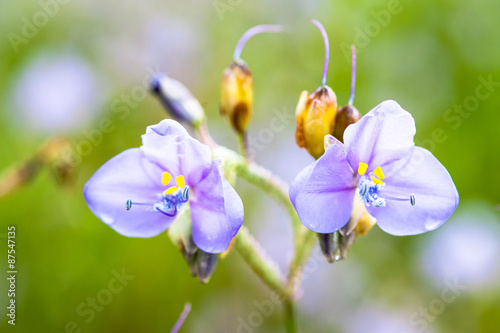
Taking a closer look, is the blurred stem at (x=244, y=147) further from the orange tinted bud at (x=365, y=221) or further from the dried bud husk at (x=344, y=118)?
the orange tinted bud at (x=365, y=221)

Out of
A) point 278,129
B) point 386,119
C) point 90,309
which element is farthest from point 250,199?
point 386,119

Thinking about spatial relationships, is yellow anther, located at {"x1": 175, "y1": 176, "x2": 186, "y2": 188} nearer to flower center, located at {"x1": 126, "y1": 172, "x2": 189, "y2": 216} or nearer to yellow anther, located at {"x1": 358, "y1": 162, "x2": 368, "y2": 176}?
flower center, located at {"x1": 126, "y1": 172, "x2": 189, "y2": 216}

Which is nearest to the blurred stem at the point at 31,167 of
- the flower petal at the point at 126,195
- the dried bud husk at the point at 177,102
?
the dried bud husk at the point at 177,102

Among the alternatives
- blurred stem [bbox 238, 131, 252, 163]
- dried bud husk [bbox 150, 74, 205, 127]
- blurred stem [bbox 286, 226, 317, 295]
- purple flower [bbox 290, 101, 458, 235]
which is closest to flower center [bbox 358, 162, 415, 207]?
purple flower [bbox 290, 101, 458, 235]

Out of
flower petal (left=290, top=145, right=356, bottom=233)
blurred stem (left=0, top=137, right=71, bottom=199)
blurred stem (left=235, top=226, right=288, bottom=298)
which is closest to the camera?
flower petal (left=290, top=145, right=356, bottom=233)

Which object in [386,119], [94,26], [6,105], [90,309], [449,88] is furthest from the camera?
[94,26]

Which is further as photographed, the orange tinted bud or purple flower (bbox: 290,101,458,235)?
the orange tinted bud

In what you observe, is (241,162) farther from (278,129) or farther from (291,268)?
(278,129)
